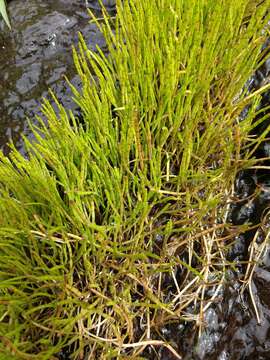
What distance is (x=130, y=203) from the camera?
1.25m

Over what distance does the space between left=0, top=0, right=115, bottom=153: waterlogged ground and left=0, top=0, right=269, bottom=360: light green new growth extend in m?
0.51

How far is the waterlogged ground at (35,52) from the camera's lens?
69.0 inches

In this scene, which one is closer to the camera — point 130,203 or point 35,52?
point 130,203

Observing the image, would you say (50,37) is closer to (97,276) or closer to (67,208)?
(67,208)

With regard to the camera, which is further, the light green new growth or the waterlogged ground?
the waterlogged ground

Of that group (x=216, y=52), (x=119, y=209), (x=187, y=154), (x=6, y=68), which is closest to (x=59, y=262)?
(x=119, y=209)

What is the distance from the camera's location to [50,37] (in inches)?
75.3

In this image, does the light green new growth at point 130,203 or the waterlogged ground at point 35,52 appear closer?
the light green new growth at point 130,203

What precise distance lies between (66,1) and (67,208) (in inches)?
48.5

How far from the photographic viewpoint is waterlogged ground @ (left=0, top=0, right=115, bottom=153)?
1.75 m

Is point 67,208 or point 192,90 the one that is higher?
point 192,90

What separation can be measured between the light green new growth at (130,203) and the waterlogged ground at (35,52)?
0.51 meters

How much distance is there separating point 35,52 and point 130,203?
99 cm

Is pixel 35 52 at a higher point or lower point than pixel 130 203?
higher
